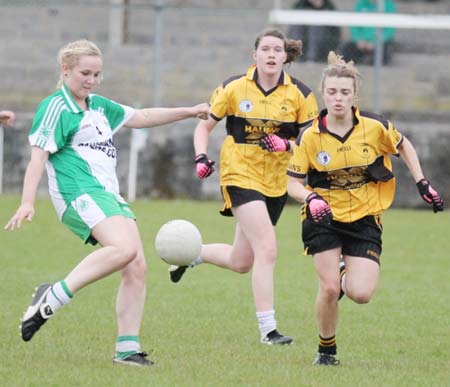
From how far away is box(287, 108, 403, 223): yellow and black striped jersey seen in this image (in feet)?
22.2

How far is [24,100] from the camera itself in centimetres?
1758

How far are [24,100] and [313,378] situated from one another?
39.6ft

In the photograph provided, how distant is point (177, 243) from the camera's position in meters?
7.05

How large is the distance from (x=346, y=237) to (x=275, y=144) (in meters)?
1.11

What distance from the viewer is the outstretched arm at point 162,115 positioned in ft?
22.9

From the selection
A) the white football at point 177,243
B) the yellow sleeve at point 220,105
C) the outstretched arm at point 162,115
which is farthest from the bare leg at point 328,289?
the yellow sleeve at point 220,105

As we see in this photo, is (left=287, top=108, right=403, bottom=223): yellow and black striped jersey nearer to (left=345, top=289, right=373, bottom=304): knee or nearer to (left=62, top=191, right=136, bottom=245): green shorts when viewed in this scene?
(left=345, top=289, right=373, bottom=304): knee

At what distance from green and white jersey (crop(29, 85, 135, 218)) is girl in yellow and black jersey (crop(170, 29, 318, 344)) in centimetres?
133

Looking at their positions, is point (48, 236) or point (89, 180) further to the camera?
point (48, 236)

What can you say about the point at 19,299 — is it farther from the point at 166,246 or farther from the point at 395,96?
the point at 395,96

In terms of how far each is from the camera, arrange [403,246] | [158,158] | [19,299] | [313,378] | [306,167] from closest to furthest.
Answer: [313,378] → [306,167] → [19,299] → [403,246] → [158,158]

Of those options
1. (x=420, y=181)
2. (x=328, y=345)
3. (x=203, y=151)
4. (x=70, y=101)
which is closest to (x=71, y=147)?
(x=70, y=101)

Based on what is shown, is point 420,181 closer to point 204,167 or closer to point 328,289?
point 328,289

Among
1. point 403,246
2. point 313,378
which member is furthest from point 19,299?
point 403,246
